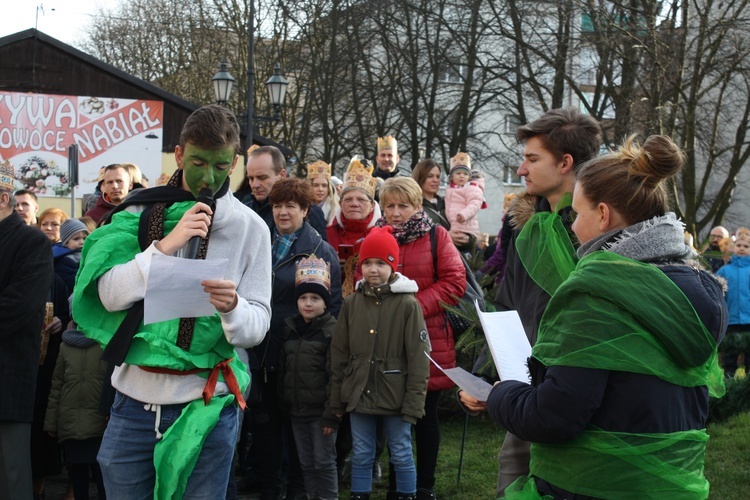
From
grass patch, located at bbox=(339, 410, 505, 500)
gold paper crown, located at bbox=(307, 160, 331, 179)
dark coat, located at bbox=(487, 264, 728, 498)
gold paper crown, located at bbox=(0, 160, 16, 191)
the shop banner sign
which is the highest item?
the shop banner sign

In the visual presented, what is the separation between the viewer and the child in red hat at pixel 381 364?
591cm

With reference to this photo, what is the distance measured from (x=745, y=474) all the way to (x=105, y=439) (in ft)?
17.8

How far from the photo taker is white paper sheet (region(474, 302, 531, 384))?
121 inches

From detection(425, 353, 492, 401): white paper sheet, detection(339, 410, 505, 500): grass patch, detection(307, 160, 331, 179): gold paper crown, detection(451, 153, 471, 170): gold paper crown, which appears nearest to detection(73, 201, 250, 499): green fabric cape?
detection(425, 353, 492, 401): white paper sheet

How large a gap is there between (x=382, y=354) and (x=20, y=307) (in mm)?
2324

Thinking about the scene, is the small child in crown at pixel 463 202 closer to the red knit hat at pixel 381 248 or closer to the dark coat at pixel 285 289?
the dark coat at pixel 285 289

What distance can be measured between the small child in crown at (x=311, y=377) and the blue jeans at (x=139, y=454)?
111 inches

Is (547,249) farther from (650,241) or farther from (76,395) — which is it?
(76,395)

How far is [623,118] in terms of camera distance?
21.3 m

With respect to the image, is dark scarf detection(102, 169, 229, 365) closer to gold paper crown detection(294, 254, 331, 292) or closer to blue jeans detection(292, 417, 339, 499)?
gold paper crown detection(294, 254, 331, 292)

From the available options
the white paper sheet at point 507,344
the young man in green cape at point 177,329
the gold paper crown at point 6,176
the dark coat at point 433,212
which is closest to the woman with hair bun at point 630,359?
the white paper sheet at point 507,344

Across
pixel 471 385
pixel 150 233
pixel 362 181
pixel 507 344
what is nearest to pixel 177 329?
pixel 150 233

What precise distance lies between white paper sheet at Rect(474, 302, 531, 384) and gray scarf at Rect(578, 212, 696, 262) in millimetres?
534

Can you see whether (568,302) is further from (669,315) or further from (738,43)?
(738,43)
